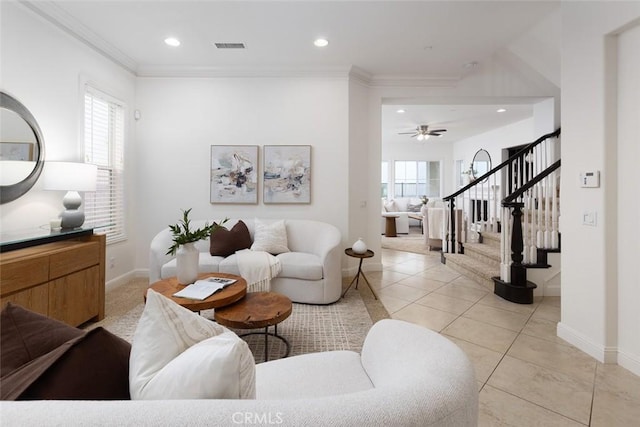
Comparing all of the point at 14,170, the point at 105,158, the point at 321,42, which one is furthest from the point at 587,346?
the point at 105,158

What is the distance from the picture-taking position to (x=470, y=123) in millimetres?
7172

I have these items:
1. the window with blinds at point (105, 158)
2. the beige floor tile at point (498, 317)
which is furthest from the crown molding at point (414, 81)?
the window with blinds at point (105, 158)

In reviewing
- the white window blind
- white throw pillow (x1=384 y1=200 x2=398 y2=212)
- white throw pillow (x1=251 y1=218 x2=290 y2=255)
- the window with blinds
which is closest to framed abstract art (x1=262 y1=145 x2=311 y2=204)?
white throw pillow (x1=251 y1=218 x2=290 y2=255)

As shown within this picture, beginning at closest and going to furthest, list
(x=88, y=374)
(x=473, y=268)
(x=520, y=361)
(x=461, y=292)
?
(x=88, y=374)
(x=520, y=361)
(x=461, y=292)
(x=473, y=268)

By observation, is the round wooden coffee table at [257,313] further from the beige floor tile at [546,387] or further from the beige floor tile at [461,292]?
the beige floor tile at [461,292]

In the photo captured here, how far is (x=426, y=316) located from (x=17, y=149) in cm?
401

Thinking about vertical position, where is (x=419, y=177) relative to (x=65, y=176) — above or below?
above

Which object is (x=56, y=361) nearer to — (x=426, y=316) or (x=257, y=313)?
(x=257, y=313)

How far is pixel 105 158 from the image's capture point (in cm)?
363

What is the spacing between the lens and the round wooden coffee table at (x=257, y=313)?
1913 millimetres

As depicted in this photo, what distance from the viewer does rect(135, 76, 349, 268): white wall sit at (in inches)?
162

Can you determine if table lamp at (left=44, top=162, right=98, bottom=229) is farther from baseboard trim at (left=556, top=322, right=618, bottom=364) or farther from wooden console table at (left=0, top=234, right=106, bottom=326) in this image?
baseboard trim at (left=556, top=322, right=618, bottom=364)

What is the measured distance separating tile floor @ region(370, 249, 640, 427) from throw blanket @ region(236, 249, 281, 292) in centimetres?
132

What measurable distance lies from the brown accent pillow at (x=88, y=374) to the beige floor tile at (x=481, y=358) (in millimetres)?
2067
